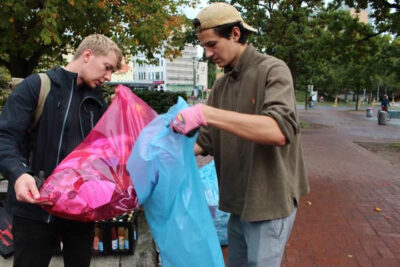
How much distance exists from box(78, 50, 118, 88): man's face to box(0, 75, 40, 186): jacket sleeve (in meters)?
0.24

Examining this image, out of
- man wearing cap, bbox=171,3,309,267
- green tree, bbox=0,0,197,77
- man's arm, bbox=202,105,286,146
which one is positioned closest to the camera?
man's arm, bbox=202,105,286,146

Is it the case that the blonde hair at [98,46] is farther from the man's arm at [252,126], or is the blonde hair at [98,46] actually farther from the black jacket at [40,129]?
the man's arm at [252,126]

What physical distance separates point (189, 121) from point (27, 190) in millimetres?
802

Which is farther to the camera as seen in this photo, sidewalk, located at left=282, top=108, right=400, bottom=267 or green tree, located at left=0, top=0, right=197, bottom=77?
green tree, located at left=0, top=0, right=197, bottom=77

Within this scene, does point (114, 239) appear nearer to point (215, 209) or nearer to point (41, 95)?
point (215, 209)

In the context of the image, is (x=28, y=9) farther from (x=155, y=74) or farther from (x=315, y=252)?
(x=155, y=74)

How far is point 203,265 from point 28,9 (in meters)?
6.24

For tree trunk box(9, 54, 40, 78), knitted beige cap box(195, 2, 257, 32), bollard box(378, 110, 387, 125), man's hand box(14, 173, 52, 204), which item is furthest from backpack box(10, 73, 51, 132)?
bollard box(378, 110, 387, 125)

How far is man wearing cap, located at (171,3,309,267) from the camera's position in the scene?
147cm

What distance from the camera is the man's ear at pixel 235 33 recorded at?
5.33ft

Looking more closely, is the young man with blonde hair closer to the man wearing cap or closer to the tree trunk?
the man wearing cap

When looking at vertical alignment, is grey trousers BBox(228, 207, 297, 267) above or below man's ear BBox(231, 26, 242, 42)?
below

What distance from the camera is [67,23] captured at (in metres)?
7.03

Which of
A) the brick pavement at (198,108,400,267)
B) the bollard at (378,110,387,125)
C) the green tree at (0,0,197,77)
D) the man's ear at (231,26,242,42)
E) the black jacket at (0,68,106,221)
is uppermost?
the green tree at (0,0,197,77)
